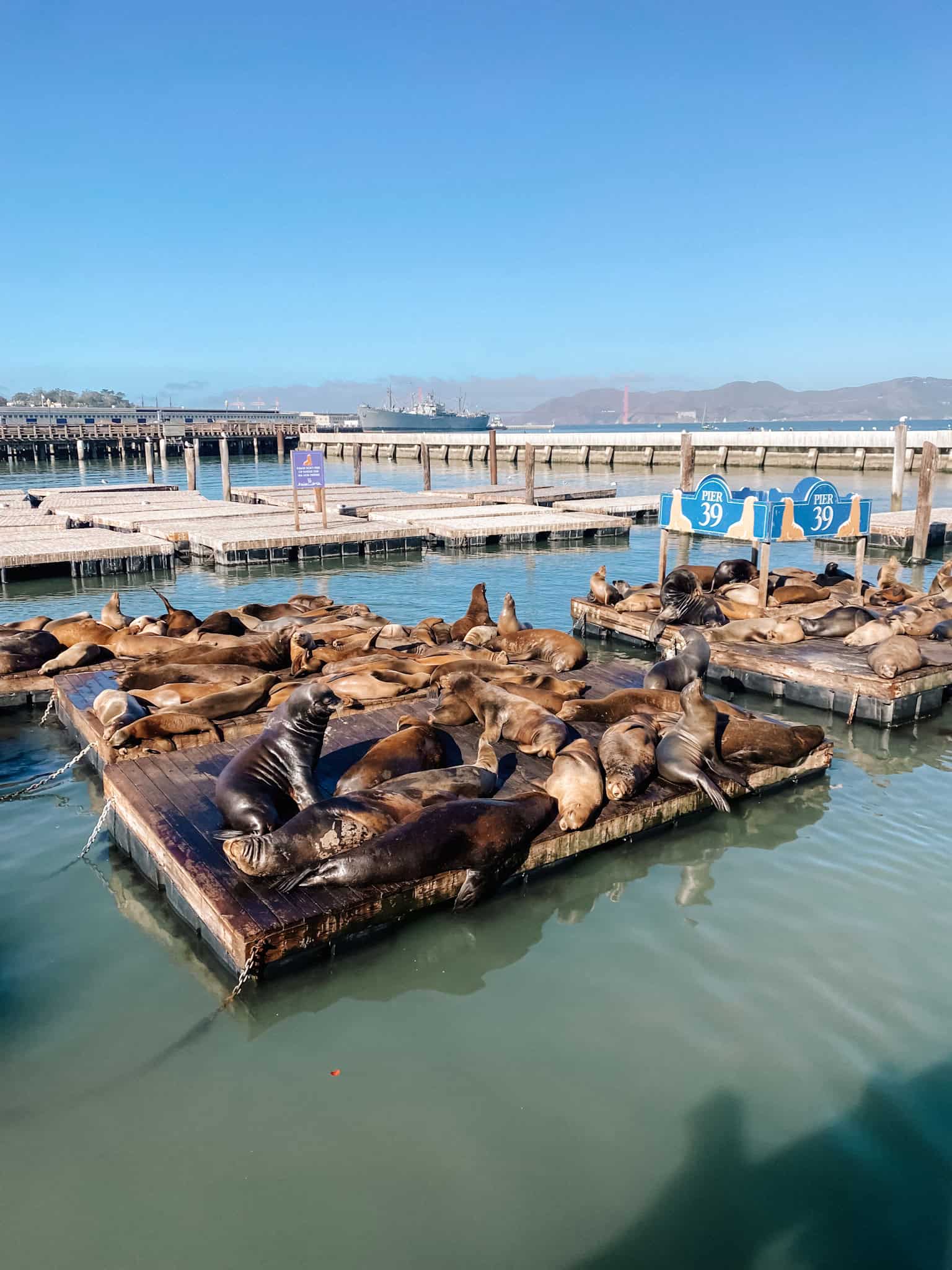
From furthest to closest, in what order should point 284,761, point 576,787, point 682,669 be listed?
point 682,669
point 576,787
point 284,761

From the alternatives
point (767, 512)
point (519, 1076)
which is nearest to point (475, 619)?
point (767, 512)

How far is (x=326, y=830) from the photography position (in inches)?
194

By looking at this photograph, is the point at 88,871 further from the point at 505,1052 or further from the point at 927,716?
the point at 927,716

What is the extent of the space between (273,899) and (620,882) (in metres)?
2.25

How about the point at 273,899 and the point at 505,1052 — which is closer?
the point at 505,1052

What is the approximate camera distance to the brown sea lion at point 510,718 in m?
6.57

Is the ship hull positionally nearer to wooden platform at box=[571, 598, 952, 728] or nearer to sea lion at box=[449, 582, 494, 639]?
sea lion at box=[449, 582, 494, 639]

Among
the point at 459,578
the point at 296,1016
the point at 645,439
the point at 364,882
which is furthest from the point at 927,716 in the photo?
the point at 645,439

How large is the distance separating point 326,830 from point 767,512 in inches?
299

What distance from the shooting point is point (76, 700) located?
26.7ft

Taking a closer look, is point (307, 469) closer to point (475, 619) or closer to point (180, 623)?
point (180, 623)

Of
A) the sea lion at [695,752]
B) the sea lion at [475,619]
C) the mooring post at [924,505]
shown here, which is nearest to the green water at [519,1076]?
the sea lion at [695,752]

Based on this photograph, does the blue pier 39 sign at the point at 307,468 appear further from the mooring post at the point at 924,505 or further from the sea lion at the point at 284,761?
the sea lion at the point at 284,761

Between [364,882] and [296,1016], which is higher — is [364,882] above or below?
above
